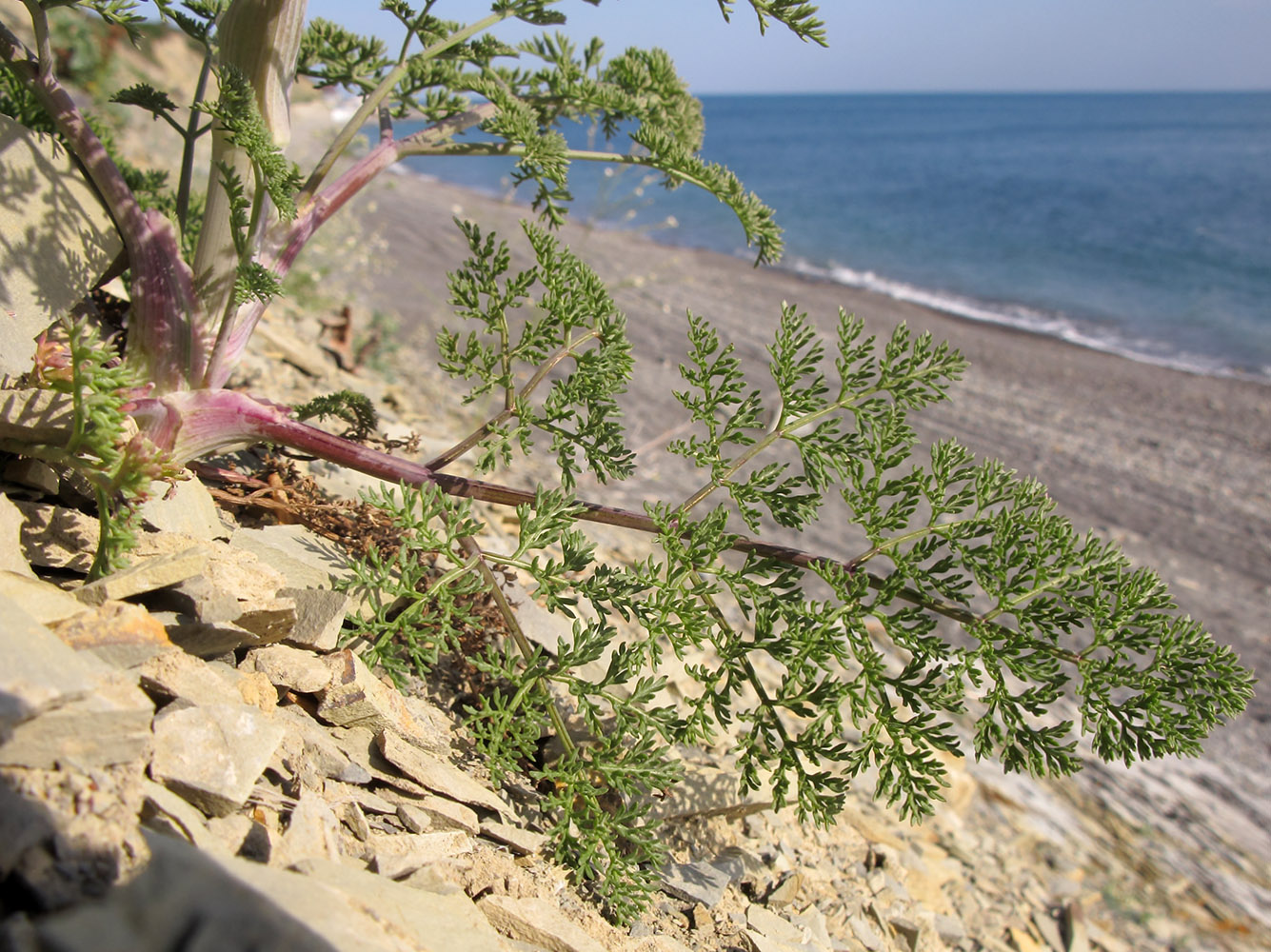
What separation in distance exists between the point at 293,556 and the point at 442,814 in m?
0.77

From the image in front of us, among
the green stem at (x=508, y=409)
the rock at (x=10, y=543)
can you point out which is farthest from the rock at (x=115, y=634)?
the green stem at (x=508, y=409)

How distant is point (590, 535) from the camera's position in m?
4.84

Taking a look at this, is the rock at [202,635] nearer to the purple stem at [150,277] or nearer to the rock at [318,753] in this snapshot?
the rock at [318,753]

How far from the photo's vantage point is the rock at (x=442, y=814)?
1.98 meters

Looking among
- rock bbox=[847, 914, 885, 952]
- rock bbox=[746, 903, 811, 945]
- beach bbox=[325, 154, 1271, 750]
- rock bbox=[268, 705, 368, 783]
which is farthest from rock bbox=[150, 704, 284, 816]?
beach bbox=[325, 154, 1271, 750]

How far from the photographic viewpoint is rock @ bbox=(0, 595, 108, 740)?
1342 mm

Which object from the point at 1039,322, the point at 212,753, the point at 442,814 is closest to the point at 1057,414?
the point at 1039,322

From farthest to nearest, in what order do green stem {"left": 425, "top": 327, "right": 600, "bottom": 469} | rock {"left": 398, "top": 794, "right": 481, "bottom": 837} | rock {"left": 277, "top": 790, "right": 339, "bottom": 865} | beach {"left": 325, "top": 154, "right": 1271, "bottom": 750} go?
beach {"left": 325, "top": 154, "right": 1271, "bottom": 750}, green stem {"left": 425, "top": 327, "right": 600, "bottom": 469}, rock {"left": 398, "top": 794, "right": 481, "bottom": 837}, rock {"left": 277, "top": 790, "right": 339, "bottom": 865}

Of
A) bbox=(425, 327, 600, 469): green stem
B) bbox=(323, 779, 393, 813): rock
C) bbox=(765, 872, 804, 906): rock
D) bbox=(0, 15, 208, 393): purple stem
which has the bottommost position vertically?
bbox=(765, 872, 804, 906): rock

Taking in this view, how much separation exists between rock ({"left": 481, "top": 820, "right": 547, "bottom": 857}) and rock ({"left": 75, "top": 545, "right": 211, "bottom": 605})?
0.86 m

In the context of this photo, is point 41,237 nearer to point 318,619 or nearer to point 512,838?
point 318,619

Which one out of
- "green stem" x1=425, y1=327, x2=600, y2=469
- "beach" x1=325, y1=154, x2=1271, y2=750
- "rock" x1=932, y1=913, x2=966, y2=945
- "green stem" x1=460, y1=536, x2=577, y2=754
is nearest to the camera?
"green stem" x1=460, y1=536, x2=577, y2=754

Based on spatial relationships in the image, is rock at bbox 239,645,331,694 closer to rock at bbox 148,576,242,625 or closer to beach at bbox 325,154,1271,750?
rock at bbox 148,576,242,625

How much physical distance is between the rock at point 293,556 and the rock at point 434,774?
A: 45 cm
